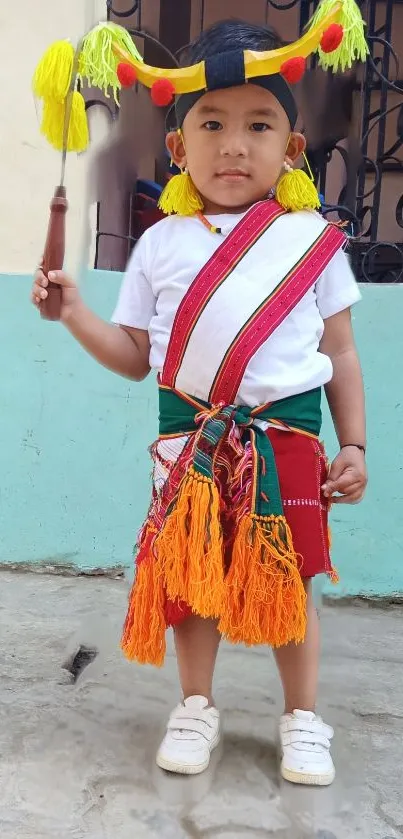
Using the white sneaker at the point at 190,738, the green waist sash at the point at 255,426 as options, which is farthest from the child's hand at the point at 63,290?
the white sneaker at the point at 190,738

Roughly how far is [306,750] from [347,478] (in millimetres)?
480

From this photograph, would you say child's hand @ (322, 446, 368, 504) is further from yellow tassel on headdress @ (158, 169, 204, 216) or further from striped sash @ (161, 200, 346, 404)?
yellow tassel on headdress @ (158, 169, 204, 216)

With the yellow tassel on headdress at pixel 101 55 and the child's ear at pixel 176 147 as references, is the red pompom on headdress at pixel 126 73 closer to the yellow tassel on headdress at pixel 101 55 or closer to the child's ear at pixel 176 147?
the yellow tassel on headdress at pixel 101 55

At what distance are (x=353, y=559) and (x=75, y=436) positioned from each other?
918 mm

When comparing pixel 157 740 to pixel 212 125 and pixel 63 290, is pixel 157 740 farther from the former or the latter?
pixel 212 125

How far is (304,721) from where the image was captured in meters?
1.38

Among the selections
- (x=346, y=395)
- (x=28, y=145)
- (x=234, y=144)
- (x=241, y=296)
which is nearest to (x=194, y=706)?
(x=346, y=395)

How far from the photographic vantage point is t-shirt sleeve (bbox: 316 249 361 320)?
135 centimetres

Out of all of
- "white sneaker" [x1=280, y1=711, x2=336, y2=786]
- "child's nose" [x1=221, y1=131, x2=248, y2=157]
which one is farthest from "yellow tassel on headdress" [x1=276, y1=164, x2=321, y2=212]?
"white sneaker" [x1=280, y1=711, x2=336, y2=786]

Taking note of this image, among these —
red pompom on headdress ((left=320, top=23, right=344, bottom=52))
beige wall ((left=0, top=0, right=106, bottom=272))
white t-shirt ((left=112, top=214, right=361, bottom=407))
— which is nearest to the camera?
red pompom on headdress ((left=320, top=23, right=344, bottom=52))

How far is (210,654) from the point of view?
56.0 inches

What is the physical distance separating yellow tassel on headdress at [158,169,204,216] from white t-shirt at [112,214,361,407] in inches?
0.7

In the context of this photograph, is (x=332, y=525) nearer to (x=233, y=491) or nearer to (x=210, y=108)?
(x=233, y=491)

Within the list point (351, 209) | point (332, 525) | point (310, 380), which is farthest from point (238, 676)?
point (351, 209)
